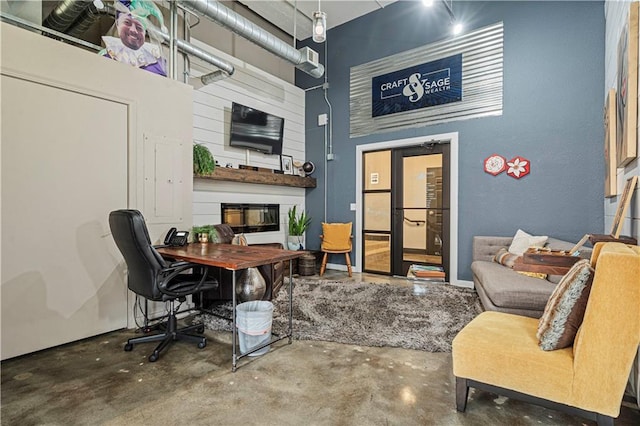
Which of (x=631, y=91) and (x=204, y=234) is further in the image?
(x=204, y=234)

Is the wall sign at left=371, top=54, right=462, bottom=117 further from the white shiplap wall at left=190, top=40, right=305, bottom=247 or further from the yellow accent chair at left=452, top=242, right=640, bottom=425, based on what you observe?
the yellow accent chair at left=452, top=242, right=640, bottom=425

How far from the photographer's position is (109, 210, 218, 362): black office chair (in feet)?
7.08

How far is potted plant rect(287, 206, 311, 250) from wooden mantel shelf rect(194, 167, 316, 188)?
525mm

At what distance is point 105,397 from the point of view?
1.86 metres

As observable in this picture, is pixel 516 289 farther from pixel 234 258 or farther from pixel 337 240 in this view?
pixel 337 240

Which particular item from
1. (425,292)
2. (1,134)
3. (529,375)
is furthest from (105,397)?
(425,292)

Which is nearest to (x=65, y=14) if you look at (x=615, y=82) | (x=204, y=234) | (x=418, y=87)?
(x=204, y=234)

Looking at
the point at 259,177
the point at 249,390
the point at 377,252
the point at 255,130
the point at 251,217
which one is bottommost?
the point at 249,390

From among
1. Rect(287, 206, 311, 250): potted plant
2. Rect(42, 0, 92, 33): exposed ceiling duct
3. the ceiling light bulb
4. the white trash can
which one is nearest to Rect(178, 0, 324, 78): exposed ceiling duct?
the ceiling light bulb

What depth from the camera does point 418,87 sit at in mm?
4938

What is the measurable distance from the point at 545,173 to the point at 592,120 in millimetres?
729

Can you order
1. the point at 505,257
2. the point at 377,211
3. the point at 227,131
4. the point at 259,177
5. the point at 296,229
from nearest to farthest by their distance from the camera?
the point at 505,257
the point at 227,131
the point at 259,177
the point at 377,211
the point at 296,229

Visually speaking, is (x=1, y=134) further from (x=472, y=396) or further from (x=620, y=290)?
(x=620, y=290)

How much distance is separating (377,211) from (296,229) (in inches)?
57.6
